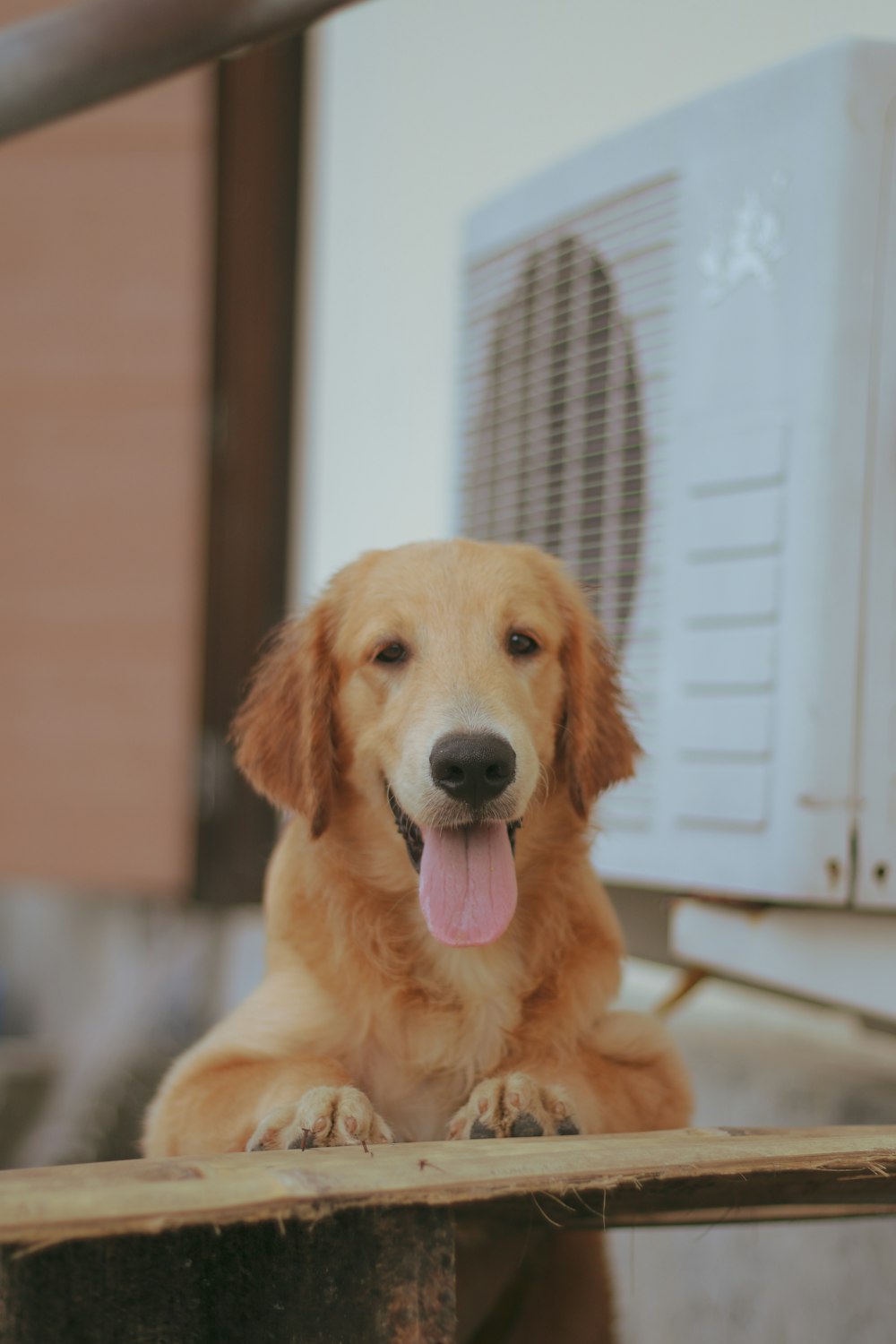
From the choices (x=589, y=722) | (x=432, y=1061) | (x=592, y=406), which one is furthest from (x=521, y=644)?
(x=592, y=406)

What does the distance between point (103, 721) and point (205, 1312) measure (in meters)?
3.50

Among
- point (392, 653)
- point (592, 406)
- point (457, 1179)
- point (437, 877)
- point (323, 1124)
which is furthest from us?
point (592, 406)

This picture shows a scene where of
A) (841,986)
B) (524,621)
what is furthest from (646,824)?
(524,621)

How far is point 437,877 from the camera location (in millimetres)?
1162

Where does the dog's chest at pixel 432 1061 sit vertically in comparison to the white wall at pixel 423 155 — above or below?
below

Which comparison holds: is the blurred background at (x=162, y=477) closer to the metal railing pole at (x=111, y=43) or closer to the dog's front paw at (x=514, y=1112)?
the metal railing pole at (x=111, y=43)

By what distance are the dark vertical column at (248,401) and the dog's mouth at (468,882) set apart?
9.77 feet

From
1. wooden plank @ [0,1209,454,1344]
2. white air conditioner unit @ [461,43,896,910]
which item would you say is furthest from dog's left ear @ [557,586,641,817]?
Answer: wooden plank @ [0,1209,454,1344]

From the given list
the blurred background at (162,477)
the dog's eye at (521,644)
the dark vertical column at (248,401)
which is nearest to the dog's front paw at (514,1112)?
the dog's eye at (521,644)

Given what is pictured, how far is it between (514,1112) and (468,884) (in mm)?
204

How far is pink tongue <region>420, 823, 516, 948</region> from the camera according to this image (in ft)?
3.70

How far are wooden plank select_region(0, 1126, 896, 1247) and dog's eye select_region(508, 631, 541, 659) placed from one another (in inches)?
20.0

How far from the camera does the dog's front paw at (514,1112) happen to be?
1097mm

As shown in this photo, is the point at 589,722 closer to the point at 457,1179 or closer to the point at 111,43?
the point at 457,1179
